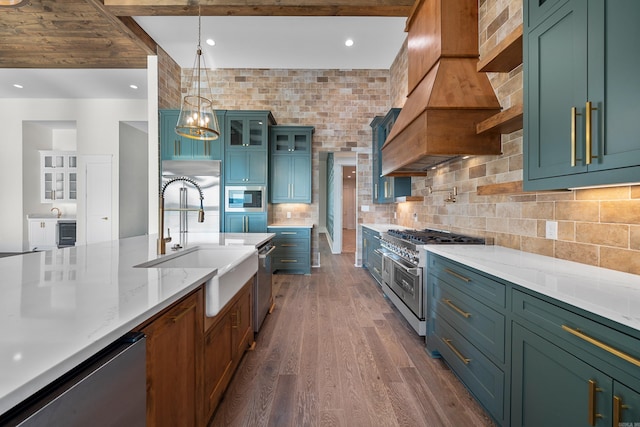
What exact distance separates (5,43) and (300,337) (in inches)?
245

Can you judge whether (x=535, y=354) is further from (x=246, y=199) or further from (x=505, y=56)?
(x=246, y=199)

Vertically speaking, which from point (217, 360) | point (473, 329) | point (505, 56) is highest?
point (505, 56)

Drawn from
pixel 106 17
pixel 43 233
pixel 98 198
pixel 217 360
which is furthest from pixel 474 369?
pixel 43 233

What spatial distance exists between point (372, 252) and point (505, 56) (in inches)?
122

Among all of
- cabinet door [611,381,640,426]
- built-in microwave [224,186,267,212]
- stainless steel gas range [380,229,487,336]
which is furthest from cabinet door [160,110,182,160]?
cabinet door [611,381,640,426]

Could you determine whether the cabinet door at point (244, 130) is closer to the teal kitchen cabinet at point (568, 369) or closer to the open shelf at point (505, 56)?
the open shelf at point (505, 56)

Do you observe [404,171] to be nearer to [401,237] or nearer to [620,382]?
[401,237]

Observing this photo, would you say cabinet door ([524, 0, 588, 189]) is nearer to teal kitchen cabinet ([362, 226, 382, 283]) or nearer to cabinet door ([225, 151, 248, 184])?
teal kitchen cabinet ([362, 226, 382, 283])

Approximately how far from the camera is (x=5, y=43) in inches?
164

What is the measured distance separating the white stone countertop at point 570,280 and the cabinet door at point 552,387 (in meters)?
0.23

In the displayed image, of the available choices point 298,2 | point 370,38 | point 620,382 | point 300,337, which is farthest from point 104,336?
point 370,38

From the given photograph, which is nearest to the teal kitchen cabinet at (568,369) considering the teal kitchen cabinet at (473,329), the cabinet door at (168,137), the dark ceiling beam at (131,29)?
the teal kitchen cabinet at (473,329)

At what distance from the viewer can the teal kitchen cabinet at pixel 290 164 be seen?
200 inches

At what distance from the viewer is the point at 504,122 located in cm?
185
